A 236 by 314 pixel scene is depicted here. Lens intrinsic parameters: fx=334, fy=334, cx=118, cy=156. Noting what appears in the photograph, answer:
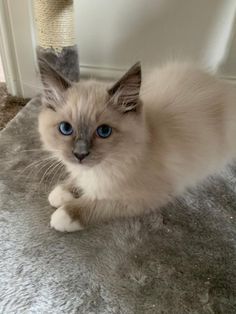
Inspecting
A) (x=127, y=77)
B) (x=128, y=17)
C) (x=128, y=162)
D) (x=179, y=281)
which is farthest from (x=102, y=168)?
(x=128, y=17)

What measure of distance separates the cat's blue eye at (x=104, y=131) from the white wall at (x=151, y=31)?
1.07m

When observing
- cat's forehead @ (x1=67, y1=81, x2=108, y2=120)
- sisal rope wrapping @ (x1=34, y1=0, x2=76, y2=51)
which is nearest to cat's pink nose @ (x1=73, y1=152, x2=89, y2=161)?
cat's forehead @ (x1=67, y1=81, x2=108, y2=120)

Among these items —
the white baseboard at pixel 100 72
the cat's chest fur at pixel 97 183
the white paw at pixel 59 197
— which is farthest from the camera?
the white baseboard at pixel 100 72

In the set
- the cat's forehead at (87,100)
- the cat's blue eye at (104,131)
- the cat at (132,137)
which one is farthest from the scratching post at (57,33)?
the cat's blue eye at (104,131)

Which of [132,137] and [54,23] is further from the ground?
[54,23]

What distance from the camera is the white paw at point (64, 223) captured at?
115 cm

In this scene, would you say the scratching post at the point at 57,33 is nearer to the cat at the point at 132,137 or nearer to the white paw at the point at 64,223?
the cat at the point at 132,137

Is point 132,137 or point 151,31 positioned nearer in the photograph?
point 132,137

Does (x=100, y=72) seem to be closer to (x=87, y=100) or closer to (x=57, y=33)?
(x=57, y=33)

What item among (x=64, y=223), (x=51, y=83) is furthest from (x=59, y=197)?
(x=51, y=83)

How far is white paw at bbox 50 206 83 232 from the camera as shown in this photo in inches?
45.2

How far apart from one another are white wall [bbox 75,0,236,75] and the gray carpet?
95 centimetres

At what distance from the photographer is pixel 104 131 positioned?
1.03m

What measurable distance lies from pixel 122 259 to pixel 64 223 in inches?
9.2
